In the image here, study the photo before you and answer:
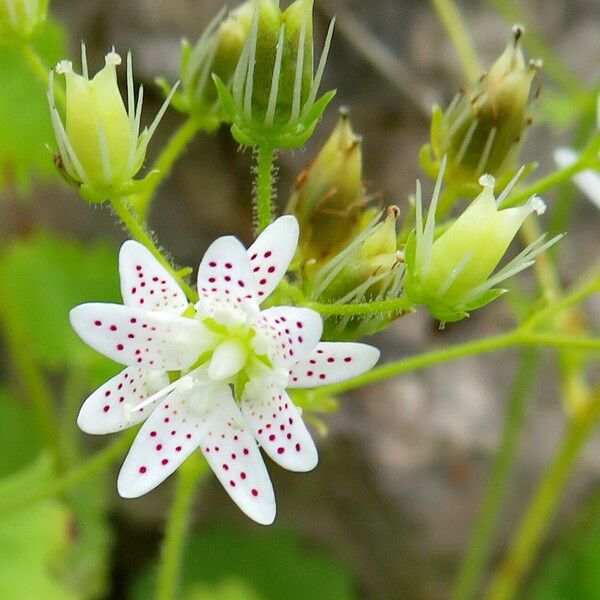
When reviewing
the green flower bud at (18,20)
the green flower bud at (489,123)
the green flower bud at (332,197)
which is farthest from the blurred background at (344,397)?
the green flower bud at (332,197)

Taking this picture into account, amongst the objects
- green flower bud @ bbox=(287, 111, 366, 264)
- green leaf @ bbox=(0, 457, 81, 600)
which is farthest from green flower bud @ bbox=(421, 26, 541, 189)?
green leaf @ bbox=(0, 457, 81, 600)

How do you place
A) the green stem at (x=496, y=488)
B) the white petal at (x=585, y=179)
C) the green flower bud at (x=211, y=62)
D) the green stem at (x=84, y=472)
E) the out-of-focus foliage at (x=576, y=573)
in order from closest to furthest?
1. the green flower bud at (x=211, y=62)
2. the green stem at (x=84, y=472)
3. the white petal at (x=585, y=179)
4. the green stem at (x=496, y=488)
5. the out-of-focus foliage at (x=576, y=573)

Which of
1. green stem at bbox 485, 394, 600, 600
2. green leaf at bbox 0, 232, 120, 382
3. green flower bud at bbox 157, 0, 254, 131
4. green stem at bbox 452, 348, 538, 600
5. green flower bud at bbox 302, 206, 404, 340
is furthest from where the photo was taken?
green leaf at bbox 0, 232, 120, 382

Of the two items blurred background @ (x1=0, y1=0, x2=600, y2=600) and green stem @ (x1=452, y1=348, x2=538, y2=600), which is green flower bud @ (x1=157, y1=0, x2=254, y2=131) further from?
green stem @ (x1=452, y1=348, x2=538, y2=600)

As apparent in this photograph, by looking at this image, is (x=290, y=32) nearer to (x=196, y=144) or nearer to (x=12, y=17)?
(x=12, y=17)

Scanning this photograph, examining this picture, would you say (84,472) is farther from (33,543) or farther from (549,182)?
(549,182)

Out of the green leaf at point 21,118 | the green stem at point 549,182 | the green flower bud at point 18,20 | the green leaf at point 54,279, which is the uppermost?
the green leaf at point 21,118

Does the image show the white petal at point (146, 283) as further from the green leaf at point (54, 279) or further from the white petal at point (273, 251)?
the green leaf at point (54, 279)
